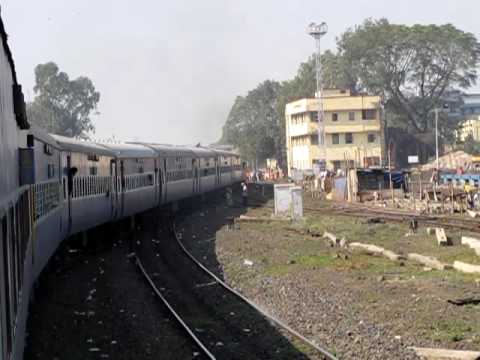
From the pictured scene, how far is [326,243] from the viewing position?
2438cm

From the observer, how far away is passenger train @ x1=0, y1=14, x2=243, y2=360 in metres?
5.30

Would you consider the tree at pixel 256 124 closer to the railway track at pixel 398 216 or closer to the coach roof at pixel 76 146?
the railway track at pixel 398 216

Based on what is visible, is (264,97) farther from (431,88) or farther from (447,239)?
(447,239)

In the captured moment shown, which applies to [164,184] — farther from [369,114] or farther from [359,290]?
[369,114]

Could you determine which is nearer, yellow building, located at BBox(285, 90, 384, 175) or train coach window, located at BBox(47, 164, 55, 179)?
train coach window, located at BBox(47, 164, 55, 179)

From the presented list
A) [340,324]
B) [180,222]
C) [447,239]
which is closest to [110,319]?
[340,324]

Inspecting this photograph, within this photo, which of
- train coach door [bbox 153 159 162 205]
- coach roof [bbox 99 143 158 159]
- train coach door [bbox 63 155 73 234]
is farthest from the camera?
train coach door [bbox 153 159 162 205]

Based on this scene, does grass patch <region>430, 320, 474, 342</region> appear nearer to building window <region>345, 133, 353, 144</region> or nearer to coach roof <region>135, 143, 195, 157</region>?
coach roof <region>135, 143, 195, 157</region>

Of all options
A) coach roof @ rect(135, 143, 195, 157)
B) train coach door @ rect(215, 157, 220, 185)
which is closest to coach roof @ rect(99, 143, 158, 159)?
coach roof @ rect(135, 143, 195, 157)

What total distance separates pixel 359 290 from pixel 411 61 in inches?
2988

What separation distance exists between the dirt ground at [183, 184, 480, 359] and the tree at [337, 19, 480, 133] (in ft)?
207

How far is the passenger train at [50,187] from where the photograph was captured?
17.4 feet

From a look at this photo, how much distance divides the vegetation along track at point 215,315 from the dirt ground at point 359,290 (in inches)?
15.0

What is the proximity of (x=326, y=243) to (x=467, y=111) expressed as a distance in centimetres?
15921
